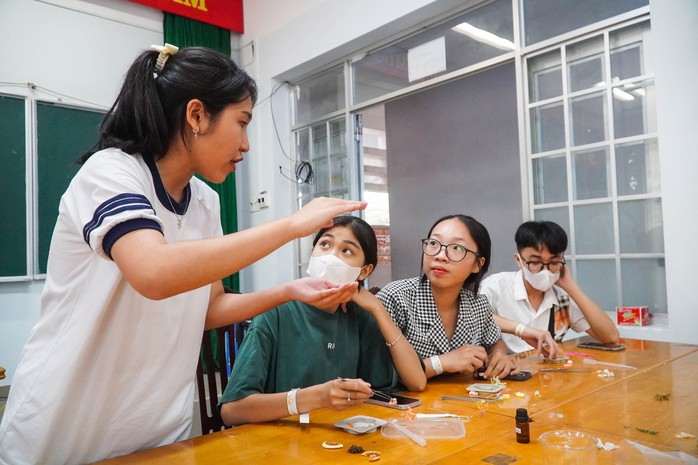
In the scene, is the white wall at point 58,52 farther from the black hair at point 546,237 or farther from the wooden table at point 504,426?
the wooden table at point 504,426

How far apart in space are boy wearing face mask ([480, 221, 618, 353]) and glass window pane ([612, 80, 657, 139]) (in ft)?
2.72

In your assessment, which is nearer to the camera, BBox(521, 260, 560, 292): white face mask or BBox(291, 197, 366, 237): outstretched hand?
BBox(291, 197, 366, 237): outstretched hand

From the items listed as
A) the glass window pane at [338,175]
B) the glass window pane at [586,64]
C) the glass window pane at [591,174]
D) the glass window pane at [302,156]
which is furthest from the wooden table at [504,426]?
the glass window pane at [302,156]

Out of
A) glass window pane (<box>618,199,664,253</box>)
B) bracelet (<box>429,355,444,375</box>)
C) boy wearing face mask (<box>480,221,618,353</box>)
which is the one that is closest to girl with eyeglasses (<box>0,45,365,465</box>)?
bracelet (<box>429,355,444,375</box>)

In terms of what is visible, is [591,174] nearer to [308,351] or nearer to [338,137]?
[308,351]

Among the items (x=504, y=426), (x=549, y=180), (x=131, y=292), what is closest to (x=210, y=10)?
(x=549, y=180)

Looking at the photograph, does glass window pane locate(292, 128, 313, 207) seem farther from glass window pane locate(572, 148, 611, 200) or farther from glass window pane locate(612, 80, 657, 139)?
glass window pane locate(612, 80, 657, 139)

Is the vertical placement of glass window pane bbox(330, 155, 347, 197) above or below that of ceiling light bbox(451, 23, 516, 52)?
below

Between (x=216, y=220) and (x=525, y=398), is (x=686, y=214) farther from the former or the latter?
(x=216, y=220)

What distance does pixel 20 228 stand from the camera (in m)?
3.66

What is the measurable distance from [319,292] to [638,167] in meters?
2.25

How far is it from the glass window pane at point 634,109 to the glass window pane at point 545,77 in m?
0.37

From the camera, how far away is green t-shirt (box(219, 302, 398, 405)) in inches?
57.1

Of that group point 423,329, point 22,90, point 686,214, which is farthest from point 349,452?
point 22,90
